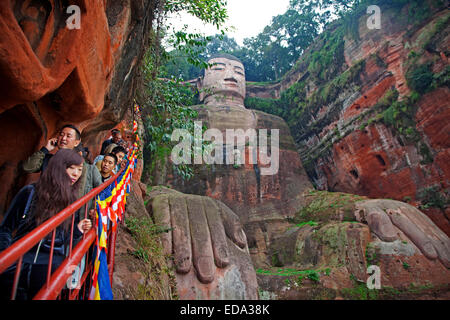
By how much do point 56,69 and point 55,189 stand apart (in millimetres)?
1544

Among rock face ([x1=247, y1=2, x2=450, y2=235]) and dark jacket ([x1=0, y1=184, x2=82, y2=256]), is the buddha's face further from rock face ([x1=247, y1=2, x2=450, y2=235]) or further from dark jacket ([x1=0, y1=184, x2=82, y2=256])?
dark jacket ([x1=0, y1=184, x2=82, y2=256])

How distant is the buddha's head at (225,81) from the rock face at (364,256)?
11.2 meters

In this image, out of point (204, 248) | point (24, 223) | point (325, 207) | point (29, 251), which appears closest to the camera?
point (29, 251)

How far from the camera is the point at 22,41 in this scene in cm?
244

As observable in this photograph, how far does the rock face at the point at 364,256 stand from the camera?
915 centimetres

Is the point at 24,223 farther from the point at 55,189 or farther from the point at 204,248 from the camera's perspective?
the point at 204,248

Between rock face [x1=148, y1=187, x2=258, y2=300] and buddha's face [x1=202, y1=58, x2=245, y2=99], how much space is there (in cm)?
1325

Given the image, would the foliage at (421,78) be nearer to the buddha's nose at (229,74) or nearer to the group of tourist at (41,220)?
the buddha's nose at (229,74)

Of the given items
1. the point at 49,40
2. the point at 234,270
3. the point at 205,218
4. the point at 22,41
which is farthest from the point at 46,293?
the point at 205,218

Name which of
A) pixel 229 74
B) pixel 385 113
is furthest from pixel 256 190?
pixel 229 74

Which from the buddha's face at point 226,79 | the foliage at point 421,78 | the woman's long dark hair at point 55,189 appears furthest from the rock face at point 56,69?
the buddha's face at point 226,79

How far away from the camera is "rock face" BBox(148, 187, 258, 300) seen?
21.2 feet

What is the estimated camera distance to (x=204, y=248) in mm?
7039

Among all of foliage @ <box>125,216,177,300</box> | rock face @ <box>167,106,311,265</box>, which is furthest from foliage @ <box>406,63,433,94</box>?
foliage @ <box>125,216,177,300</box>
